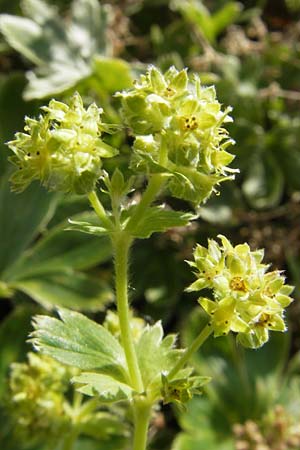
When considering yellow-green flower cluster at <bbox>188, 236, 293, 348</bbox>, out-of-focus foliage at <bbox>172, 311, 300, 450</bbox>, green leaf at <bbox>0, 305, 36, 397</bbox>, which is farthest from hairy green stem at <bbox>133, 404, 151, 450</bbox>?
out-of-focus foliage at <bbox>172, 311, 300, 450</bbox>

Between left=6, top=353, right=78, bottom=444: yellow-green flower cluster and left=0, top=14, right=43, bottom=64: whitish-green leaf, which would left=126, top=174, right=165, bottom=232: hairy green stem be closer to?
left=6, top=353, right=78, bottom=444: yellow-green flower cluster

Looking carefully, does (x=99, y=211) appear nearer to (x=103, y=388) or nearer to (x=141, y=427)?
(x=103, y=388)

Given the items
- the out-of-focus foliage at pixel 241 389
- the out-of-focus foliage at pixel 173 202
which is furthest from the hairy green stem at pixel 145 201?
the out-of-focus foliage at pixel 241 389

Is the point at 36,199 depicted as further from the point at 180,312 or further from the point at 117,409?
the point at 117,409

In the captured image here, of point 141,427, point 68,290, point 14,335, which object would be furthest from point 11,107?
point 141,427

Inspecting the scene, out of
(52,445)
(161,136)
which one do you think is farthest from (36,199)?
(161,136)

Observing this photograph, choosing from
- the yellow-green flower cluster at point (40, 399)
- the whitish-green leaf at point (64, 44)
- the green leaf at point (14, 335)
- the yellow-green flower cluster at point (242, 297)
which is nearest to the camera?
the yellow-green flower cluster at point (242, 297)

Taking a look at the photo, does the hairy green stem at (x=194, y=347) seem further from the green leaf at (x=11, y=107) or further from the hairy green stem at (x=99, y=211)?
the green leaf at (x=11, y=107)
